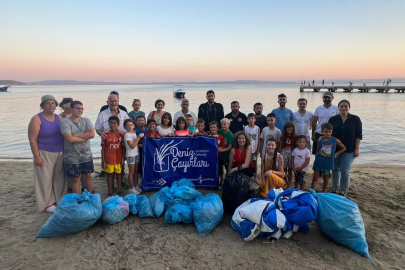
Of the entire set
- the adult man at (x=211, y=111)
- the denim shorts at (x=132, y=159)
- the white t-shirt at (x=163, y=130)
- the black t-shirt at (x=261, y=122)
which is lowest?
the denim shorts at (x=132, y=159)

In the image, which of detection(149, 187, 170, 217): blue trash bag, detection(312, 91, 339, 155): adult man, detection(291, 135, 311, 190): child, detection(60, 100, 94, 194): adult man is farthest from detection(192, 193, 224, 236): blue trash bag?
detection(312, 91, 339, 155): adult man

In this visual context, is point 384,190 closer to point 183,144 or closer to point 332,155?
point 332,155

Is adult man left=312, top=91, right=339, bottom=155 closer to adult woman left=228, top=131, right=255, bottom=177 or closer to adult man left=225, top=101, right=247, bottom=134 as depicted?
adult man left=225, top=101, right=247, bottom=134

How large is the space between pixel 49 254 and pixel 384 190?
6764mm

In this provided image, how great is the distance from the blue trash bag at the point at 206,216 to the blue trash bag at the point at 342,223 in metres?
1.49

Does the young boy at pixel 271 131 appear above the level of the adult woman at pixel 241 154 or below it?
above

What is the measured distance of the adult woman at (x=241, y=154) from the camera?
493cm

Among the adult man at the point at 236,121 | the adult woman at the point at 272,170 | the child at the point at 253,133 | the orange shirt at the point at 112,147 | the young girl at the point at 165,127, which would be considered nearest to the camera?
the adult woman at the point at 272,170

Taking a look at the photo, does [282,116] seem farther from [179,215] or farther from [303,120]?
[179,215]

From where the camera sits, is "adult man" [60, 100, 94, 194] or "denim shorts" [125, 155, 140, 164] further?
"denim shorts" [125, 155, 140, 164]

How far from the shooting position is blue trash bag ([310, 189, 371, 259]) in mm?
3262

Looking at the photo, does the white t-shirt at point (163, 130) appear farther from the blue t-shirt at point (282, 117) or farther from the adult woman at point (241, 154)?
the blue t-shirt at point (282, 117)

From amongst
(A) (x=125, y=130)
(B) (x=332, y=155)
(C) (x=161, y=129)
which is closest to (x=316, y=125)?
(B) (x=332, y=155)

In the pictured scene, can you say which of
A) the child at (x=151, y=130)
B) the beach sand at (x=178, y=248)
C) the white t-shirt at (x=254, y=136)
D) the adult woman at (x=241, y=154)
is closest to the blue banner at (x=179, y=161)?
the child at (x=151, y=130)
